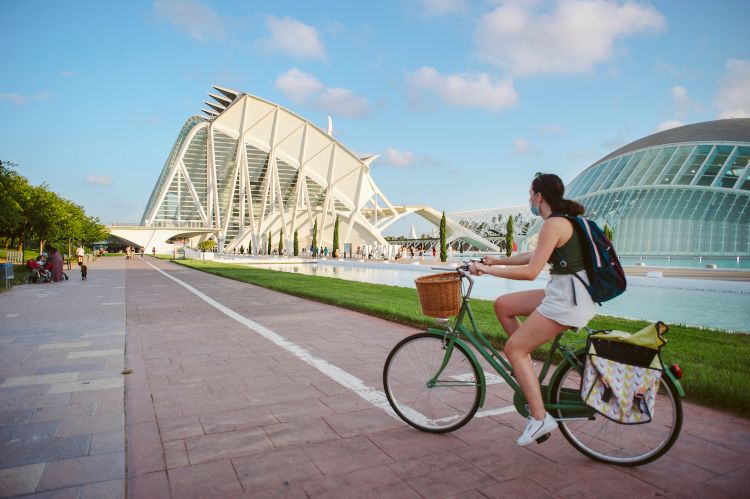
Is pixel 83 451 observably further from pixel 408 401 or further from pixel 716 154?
pixel 716 154

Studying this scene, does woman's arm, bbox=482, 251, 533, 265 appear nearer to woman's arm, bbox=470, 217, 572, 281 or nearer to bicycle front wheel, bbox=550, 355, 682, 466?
woman's arm, bbox=470, 217, 572, 281

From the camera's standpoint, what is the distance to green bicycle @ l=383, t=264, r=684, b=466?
3.09m

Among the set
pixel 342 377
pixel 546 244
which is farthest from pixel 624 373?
pixel 342 377

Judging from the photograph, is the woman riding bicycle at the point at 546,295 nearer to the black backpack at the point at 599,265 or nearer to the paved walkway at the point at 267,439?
the black backpack at the point at 599,265

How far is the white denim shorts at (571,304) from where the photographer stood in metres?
3.03

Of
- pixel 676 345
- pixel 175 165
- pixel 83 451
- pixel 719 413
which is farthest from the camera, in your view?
pixel 175 165

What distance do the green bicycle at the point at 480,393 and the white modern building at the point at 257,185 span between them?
64.3m

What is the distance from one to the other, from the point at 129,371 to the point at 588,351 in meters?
4.74

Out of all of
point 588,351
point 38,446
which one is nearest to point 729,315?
point 588,351

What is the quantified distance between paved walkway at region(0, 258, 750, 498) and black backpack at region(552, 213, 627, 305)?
1.12 m

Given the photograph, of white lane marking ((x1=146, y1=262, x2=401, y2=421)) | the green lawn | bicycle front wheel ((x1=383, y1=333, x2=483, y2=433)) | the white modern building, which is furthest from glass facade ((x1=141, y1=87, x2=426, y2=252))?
bicycle front wheel ((x1=383, y1=333, x2=483, y2=433))

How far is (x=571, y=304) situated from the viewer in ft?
9.96

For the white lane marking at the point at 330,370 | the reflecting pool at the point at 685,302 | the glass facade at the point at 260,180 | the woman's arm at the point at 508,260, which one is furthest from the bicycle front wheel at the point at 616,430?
the glass facade at the point at 260,180

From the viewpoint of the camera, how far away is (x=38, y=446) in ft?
11.4
